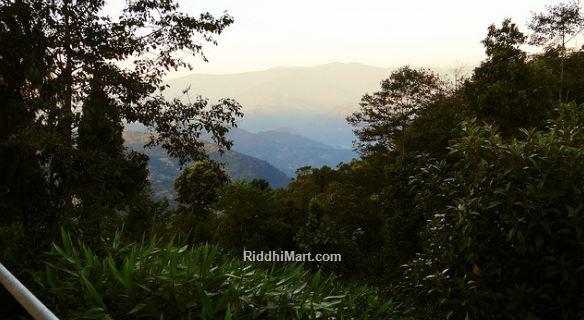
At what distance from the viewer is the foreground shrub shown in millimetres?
3482

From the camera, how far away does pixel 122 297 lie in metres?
3.10

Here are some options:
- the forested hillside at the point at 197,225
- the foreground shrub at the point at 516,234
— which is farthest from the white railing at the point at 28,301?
the foreground shrub at the point at 516,234

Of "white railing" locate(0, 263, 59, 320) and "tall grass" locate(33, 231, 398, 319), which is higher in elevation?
"white railing" locate(0, 263, 59, 320)

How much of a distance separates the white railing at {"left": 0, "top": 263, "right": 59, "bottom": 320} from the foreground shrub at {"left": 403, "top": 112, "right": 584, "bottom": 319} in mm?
3384

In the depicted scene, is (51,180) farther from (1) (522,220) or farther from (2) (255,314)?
(1) (522,220)

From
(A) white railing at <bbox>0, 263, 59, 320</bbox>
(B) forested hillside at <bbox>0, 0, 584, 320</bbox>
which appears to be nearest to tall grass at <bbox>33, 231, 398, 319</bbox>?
(B) forested hillside at <bbox>0, 0, 584, 320</bbox>

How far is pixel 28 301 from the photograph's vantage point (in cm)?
151

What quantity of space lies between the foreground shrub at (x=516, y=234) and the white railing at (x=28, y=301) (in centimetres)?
338

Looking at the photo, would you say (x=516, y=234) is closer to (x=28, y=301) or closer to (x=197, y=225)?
(x=28, y=301)

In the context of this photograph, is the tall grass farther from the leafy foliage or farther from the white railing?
the leafy foliage

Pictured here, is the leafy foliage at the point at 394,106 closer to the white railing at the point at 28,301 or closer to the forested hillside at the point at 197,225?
the forested hillside at the point at 197,225

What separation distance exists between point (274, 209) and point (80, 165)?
2393cm

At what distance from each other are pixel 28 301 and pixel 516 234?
3.53 metres

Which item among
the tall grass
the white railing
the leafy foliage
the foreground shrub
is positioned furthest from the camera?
the leafy foliage
